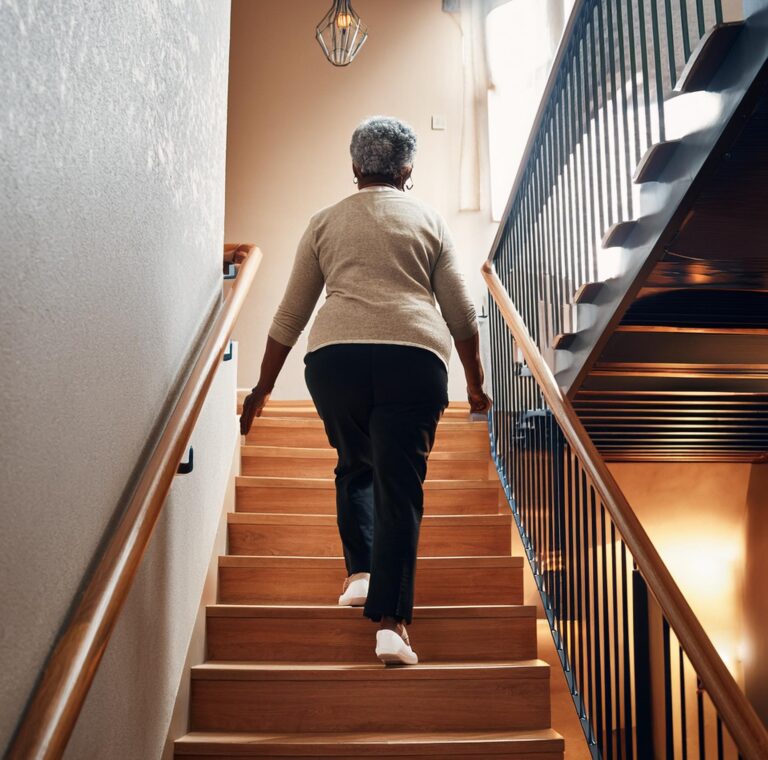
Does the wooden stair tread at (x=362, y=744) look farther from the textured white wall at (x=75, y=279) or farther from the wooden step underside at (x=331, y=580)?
the wooden step underside at (x=331, y=580)

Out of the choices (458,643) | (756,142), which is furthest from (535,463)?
(756,142)

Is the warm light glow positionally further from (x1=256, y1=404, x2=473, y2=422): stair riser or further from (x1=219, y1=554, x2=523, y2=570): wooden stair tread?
(x1=219, y1=554, x2=523, y2=570): wooden stair tread

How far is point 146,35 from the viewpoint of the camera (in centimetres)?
183

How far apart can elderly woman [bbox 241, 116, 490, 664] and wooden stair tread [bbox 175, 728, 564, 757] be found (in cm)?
24

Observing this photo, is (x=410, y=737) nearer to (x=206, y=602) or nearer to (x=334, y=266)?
(x=206, y=602)

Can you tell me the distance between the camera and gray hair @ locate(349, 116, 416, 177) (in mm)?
2531

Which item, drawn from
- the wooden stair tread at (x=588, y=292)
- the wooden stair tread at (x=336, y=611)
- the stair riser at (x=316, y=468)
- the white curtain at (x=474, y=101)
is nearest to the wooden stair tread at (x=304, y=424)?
the stair riser at (x=316, y=468)

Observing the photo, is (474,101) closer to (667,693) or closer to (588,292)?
(588,292)

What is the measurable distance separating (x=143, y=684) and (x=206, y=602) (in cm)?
87

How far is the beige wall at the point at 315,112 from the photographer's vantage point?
6.57 metres

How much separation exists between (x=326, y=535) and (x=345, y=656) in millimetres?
743

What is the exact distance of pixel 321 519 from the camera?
330 centimetres

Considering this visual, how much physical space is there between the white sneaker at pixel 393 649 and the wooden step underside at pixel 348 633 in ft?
0.70

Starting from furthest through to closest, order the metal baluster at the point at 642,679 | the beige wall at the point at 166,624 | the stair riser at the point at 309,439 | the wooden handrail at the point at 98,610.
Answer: the stair riser at the point at 309,439
the metal baluster at the point at 642,679
the beige wall at the point at 166,624
the wooden handrail at the point at 98,610
